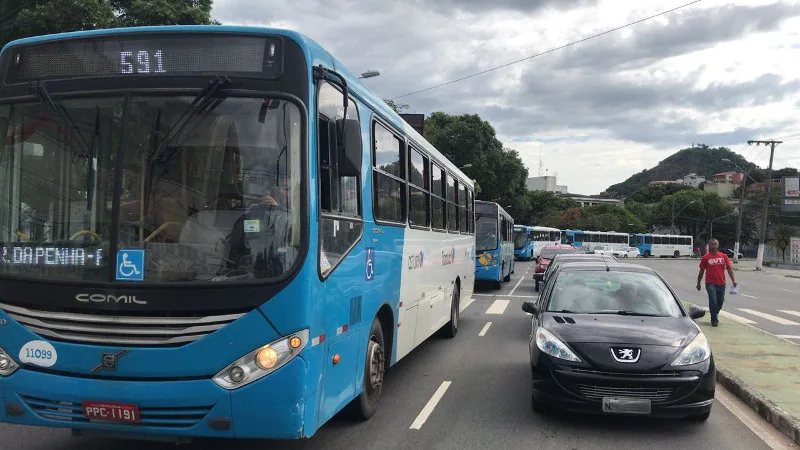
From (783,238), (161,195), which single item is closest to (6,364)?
(161,195)

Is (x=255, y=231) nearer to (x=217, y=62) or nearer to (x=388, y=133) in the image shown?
(x=217, y=62)

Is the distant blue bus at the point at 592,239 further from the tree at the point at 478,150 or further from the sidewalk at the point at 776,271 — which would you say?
the sidewalk at the point at 776,271

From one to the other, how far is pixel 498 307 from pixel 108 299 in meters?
13.9

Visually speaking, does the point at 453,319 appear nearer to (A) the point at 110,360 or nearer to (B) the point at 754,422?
(B) the point at 754,422

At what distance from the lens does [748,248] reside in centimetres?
9944

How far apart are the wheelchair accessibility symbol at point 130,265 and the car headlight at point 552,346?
3882 mm

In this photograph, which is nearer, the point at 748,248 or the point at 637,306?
the point at 637,306

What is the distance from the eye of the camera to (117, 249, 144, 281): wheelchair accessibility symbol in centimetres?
410

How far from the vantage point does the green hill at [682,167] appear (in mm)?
163000

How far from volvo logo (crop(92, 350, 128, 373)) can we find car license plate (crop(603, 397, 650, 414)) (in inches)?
164

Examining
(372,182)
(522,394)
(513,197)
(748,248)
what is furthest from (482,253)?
(748,248)

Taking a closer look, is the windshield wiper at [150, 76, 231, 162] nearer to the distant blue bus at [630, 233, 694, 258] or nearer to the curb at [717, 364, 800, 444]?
the curb at [717, 364, 800, 444]

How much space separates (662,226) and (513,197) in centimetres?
6021

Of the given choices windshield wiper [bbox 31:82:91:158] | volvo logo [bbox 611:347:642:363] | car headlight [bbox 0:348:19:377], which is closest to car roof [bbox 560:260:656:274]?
volvo logo [bbox 611:347:642:363]
